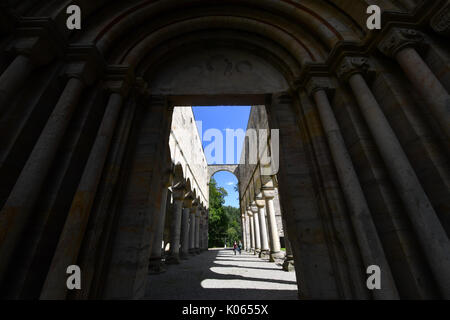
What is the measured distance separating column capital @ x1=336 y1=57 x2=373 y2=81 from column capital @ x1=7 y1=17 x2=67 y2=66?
4748mm

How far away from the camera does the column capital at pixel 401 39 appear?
2.75 metres

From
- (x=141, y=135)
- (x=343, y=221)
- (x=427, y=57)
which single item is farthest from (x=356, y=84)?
(x=141, y=135)

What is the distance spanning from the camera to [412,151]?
2.56 meters

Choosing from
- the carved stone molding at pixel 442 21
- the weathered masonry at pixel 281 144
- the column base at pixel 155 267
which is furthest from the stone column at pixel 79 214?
the column base at pixel 155 267

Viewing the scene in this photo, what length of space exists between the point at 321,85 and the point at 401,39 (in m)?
1.15

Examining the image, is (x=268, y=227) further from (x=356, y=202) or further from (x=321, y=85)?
(x=321, y=85)

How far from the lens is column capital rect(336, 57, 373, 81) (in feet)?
10.3

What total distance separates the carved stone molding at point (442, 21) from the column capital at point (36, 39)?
225 inches

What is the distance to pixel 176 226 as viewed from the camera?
37.6ft

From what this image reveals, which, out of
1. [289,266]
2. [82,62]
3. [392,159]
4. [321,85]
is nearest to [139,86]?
[82,62]

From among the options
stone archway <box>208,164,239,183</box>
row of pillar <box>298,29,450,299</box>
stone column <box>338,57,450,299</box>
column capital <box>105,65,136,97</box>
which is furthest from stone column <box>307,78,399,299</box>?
stone archway <box>208,164,239,183</box>

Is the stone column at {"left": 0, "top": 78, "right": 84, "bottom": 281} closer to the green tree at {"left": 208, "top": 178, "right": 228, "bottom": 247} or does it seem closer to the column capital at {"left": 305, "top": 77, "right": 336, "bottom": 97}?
the column capital at {"left": 305, "top": 77, "right": 336, "bottom": 97}

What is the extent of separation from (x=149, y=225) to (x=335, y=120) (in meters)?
3.59
